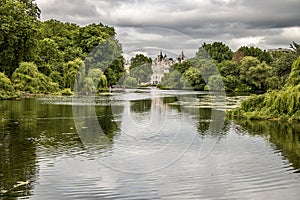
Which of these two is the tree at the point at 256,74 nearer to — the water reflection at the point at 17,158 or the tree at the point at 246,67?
the tree at the point at 246,67

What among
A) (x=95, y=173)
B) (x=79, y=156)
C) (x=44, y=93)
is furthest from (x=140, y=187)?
(x=44, y=93)

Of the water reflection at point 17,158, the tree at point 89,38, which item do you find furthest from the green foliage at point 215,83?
the water reflection at point 17,158

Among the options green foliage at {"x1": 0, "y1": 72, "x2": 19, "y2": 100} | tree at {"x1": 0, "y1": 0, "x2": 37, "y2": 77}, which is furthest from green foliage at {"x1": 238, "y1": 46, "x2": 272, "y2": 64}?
green foliage at {"x1": 0, "y1": 72, "x2": 19, "y2": 100}

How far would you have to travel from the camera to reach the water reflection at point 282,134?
1352cm

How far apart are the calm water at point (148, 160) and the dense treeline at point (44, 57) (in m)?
22.8

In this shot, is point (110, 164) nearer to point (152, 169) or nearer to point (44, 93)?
point (152, 169)

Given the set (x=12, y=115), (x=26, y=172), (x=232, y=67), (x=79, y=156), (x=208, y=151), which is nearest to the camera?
(x=26, y=172)

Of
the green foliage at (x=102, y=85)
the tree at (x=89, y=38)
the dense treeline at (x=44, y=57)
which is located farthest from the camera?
the tree at (x=89, y=38)

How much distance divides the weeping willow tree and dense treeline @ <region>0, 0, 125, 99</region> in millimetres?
22621

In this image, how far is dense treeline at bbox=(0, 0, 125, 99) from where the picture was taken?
149ft

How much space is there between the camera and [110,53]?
223ft

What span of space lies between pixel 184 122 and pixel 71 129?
626cm

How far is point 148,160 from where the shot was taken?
12.6 metres

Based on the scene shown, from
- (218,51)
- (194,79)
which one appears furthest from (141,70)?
(218,51)
